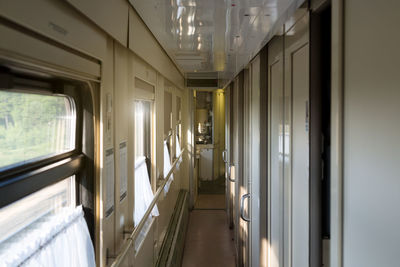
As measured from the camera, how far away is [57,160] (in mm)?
967

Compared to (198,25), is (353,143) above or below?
below

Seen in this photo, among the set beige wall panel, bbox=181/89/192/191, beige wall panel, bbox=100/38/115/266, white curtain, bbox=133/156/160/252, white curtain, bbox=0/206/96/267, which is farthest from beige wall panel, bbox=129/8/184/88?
beige wall panel, bbox=181/89/192/191

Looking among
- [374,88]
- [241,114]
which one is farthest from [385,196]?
[241,114]

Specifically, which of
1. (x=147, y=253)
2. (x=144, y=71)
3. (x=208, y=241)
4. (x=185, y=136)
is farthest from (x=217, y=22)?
(x=185, y=136)

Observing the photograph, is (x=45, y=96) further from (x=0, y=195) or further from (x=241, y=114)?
(x=241, y=114)

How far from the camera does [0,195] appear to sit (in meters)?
0.67

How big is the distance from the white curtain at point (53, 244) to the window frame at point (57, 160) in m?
0.10

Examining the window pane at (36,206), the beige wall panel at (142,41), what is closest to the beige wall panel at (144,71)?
the beige wall panel at (142,41)

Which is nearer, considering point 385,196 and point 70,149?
point 385,196

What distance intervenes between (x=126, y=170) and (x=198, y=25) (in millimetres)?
999

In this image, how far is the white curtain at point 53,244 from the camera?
2.46ft

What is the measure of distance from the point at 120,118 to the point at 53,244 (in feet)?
2.33

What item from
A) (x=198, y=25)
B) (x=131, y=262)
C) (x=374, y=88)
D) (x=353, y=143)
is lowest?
(x=131, y=262)

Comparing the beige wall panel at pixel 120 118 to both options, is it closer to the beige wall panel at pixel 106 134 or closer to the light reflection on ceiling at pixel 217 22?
the beige wall panel at pixel 106 134
